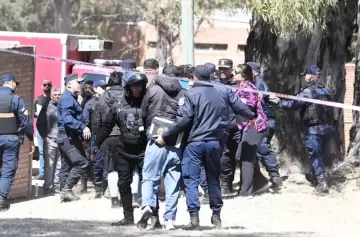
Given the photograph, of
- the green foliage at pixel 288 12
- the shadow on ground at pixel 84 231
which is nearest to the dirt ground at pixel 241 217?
the shadow on ground at pixel 84 231

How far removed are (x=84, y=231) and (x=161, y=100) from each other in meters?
1.73

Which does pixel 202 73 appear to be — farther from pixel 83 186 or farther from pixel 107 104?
pixel 83 186

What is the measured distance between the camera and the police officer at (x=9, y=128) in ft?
42.7

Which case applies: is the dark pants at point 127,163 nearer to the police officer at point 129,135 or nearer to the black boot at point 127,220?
the police officer at point 129,135

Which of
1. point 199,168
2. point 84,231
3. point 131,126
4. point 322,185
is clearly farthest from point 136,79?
point 322,185

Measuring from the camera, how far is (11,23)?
182 ft

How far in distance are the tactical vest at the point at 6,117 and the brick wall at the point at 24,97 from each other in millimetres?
1376

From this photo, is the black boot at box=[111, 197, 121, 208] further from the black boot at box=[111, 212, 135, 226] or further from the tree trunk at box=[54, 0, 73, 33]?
the tree trunk at box=[54, 0, 73, 33]

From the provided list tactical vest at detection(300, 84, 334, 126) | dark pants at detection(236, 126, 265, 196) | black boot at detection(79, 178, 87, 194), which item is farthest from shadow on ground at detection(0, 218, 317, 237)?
black boot at detection(79, 178, 87, 194)

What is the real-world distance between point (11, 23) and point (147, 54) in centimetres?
840

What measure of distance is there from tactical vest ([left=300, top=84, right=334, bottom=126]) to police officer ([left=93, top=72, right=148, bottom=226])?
3.73 metres

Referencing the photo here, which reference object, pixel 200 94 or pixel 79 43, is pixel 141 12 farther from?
pixel 200 94

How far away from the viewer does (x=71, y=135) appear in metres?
14.3

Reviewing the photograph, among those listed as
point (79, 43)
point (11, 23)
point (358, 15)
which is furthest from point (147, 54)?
point (358, 15)
